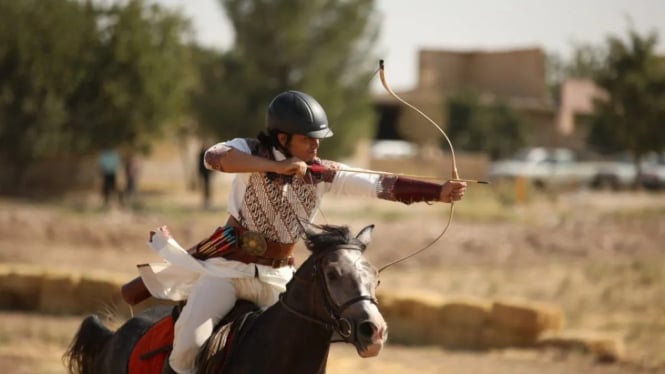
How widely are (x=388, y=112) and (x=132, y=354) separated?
62.9m

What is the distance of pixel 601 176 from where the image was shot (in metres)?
49.5

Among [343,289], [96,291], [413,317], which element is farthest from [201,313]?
[96,291]

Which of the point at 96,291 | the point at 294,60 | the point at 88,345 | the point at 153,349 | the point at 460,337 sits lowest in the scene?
the point at 460,337

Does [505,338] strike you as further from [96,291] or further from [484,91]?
[484,91]

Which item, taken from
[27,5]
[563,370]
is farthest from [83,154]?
[563,370]

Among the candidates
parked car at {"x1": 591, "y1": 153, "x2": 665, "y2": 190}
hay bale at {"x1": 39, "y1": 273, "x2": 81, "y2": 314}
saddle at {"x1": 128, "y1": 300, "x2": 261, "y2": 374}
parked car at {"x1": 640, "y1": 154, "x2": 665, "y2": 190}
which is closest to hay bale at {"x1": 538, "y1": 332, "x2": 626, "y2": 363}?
hay bale at {"x1": 39, "y1": 273, "x2": 81, "y2": 314}

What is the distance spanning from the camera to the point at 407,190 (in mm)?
5621

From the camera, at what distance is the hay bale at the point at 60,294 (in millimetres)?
15531

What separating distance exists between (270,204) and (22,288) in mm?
11088

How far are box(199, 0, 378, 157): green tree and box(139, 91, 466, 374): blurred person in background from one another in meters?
32.8

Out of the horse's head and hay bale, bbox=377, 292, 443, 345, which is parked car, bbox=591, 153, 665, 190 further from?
the horse's head

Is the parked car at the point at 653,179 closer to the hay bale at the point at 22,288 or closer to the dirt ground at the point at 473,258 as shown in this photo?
the dirt ground at the point at 473,258

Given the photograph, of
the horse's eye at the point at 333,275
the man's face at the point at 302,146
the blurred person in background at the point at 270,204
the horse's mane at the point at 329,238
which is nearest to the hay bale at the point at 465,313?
the blurred person in background at the point at 270,204

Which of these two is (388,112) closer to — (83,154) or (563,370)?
(83,154)
